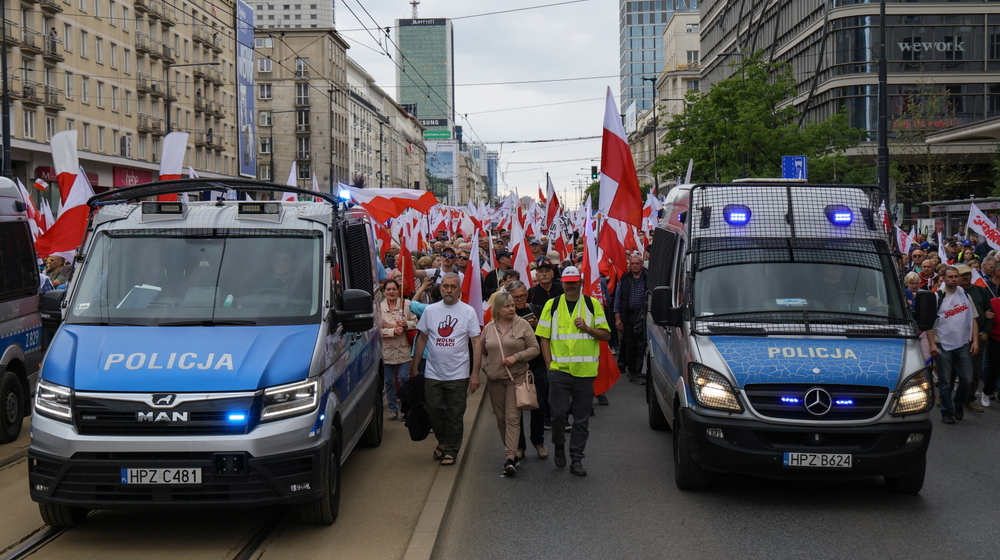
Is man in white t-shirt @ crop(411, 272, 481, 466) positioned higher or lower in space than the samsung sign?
lower

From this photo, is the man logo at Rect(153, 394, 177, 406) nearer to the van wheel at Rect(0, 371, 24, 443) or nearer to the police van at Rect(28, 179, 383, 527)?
the police van at Rect(28, 179, 383, 527)

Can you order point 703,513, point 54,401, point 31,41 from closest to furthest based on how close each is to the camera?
point 54,401
point 703,513
point 31,41

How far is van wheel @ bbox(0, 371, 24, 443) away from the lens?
9.73m

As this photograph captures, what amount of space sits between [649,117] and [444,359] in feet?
408

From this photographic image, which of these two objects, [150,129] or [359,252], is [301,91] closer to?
[150,129]

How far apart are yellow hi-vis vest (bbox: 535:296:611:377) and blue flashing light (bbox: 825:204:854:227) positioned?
6.75 ft

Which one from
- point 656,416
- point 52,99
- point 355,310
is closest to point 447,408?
point 355,310

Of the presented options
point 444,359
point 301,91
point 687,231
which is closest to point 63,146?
point 444,359

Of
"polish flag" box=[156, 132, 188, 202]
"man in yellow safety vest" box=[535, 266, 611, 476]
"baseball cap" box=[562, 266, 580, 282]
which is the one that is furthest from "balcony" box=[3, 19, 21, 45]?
"man in yellow safety vest" box=[535, 266, 611, 476]

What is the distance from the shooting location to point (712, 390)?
7457mm

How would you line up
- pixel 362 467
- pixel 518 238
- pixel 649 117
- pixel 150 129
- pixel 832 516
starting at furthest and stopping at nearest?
pixel 649 117 → pixel 150 129 → pixel 518 238 → pixel 362 467 → pixel 832 516

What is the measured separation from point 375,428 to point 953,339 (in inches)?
245

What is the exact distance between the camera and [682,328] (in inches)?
323

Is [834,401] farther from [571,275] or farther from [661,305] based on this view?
[571,275]
